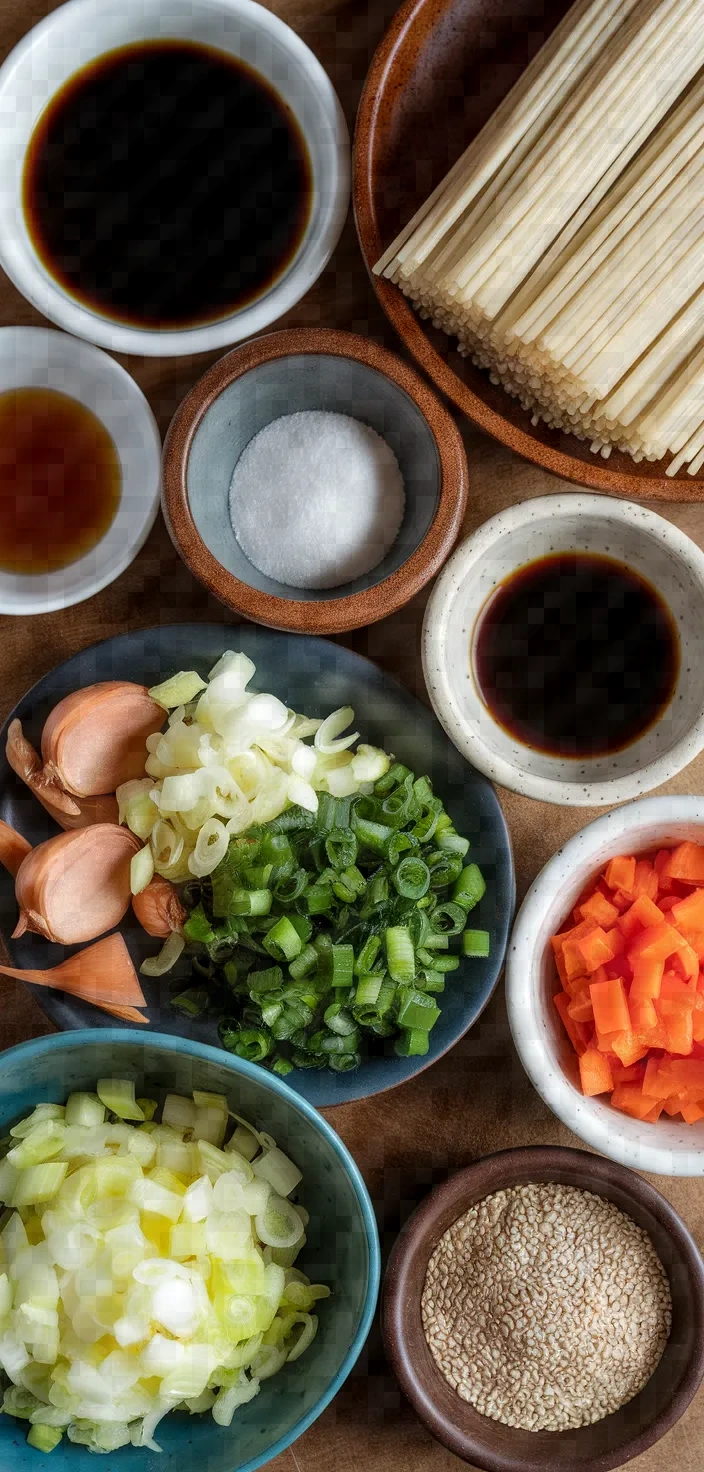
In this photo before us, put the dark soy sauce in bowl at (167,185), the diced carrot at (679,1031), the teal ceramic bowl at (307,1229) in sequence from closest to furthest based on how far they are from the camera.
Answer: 1. the teal ceramic bowl at (307,1229)
2. the diced carrot at (679,1031)
3. the dark soy sauce in bowl at (167,185)

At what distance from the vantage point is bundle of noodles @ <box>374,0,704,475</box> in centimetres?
162

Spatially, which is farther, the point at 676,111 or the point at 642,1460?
the point at 642,1460

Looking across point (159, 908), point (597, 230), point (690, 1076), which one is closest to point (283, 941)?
point (159, 908)

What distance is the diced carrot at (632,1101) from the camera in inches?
67.6

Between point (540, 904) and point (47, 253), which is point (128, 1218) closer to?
point (540, 904)

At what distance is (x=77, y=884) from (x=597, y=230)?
125 cm

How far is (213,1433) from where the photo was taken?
1674mm

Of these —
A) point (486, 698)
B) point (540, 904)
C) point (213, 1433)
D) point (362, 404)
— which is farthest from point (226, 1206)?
point (362, 404)

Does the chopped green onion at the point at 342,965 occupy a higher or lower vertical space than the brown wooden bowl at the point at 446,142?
lower

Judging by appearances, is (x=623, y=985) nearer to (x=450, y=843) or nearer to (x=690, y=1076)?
(x=690, y=1076)

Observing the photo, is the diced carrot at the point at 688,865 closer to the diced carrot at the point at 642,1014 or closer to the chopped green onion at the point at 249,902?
the diced carrot at the point at 642,1014

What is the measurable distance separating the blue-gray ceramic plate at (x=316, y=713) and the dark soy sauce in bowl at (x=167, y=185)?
546 mm

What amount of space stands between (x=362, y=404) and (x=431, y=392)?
140mm

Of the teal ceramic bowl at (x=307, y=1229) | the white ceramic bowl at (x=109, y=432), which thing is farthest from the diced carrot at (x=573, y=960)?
the white ceramic bowl at (x=109, y=432)
